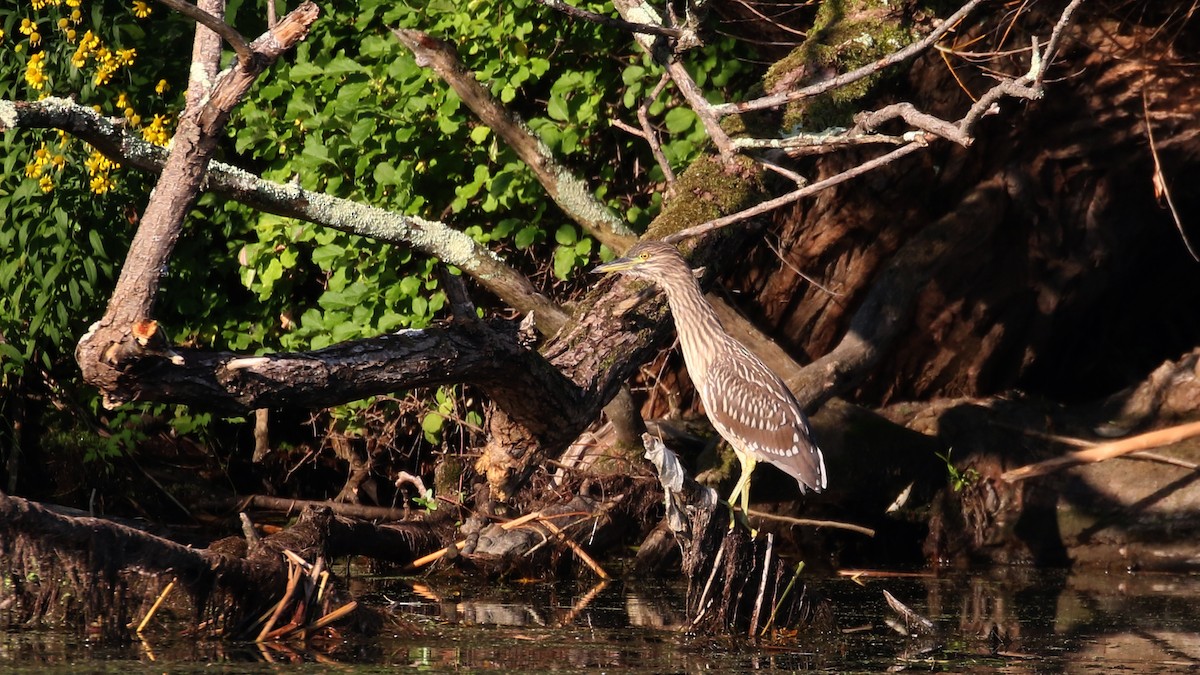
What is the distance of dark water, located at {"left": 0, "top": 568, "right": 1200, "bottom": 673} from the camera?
13.4ft

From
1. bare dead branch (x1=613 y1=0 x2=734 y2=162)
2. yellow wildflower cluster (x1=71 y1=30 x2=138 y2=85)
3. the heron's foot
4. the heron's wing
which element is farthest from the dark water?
yellow wildflower cluster (x1=71 y1=30 x2=138 y2=85)

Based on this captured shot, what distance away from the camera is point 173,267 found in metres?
6.78

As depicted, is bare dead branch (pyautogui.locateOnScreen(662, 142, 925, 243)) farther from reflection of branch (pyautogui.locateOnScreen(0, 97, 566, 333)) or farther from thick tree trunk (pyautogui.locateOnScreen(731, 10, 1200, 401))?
thick tree trunk (pyautogui.locateOnScreen(731, 10, 1200, 401))

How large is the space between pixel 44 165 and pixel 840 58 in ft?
11.6

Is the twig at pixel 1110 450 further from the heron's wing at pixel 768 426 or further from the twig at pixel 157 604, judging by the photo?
the twig at pixel 157 604

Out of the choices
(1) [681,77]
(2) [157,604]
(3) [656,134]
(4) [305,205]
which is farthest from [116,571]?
(3) [656,134]

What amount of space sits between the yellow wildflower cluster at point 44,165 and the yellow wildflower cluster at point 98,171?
0.37 ft

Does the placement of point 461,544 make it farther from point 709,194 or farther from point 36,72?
point 36,72

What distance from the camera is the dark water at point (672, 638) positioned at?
407 cm

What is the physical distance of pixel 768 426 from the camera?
5.54 meters

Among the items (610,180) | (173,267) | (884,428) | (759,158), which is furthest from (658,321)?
(173,267)

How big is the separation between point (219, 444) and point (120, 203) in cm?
152

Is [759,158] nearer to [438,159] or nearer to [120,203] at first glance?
[438,159]

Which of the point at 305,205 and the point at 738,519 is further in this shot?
the point at 305,205
